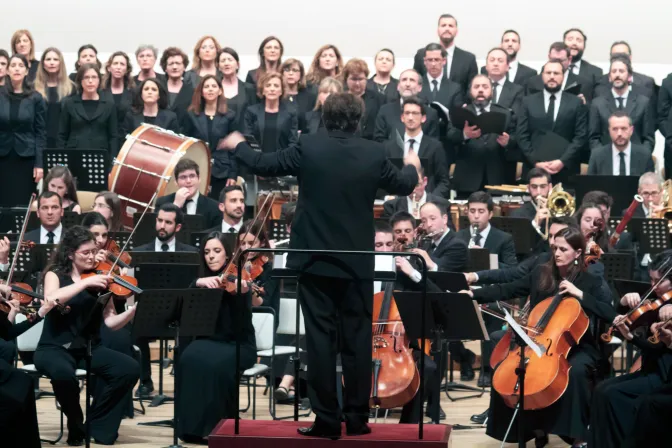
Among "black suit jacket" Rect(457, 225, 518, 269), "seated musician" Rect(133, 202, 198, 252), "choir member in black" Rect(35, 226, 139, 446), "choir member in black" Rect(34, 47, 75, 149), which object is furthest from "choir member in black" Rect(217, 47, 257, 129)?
"choir member in black" Rect(35, 226, 139, 446)

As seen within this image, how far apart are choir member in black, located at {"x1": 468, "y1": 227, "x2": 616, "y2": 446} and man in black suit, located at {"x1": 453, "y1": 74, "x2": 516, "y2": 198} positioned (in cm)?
336

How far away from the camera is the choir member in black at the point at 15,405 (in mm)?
5023

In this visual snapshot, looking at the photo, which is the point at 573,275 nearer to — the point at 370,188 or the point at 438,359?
the point at 438,359

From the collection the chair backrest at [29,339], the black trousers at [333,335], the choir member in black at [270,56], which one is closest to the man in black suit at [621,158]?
the choir member in black at [270,56]

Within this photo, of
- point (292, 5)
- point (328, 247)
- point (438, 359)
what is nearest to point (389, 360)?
point (438, 359)

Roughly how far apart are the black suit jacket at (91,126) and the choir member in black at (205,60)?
0.94 metres

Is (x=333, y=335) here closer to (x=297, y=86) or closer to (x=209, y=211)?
(x=209, y=211)

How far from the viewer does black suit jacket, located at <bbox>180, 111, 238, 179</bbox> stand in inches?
362

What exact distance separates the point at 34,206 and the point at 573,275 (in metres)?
4.17

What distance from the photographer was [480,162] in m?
9.19

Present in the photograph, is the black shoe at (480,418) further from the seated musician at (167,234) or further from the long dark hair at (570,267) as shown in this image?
the seated musician at (167,234)

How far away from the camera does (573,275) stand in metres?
5.69

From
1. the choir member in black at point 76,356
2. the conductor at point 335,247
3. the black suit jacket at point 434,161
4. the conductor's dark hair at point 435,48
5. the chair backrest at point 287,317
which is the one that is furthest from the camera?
the conductor's dark hair at point 435,48

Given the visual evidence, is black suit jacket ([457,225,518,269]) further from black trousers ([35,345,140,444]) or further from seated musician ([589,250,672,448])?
black trousers ([35,345,140,444])
